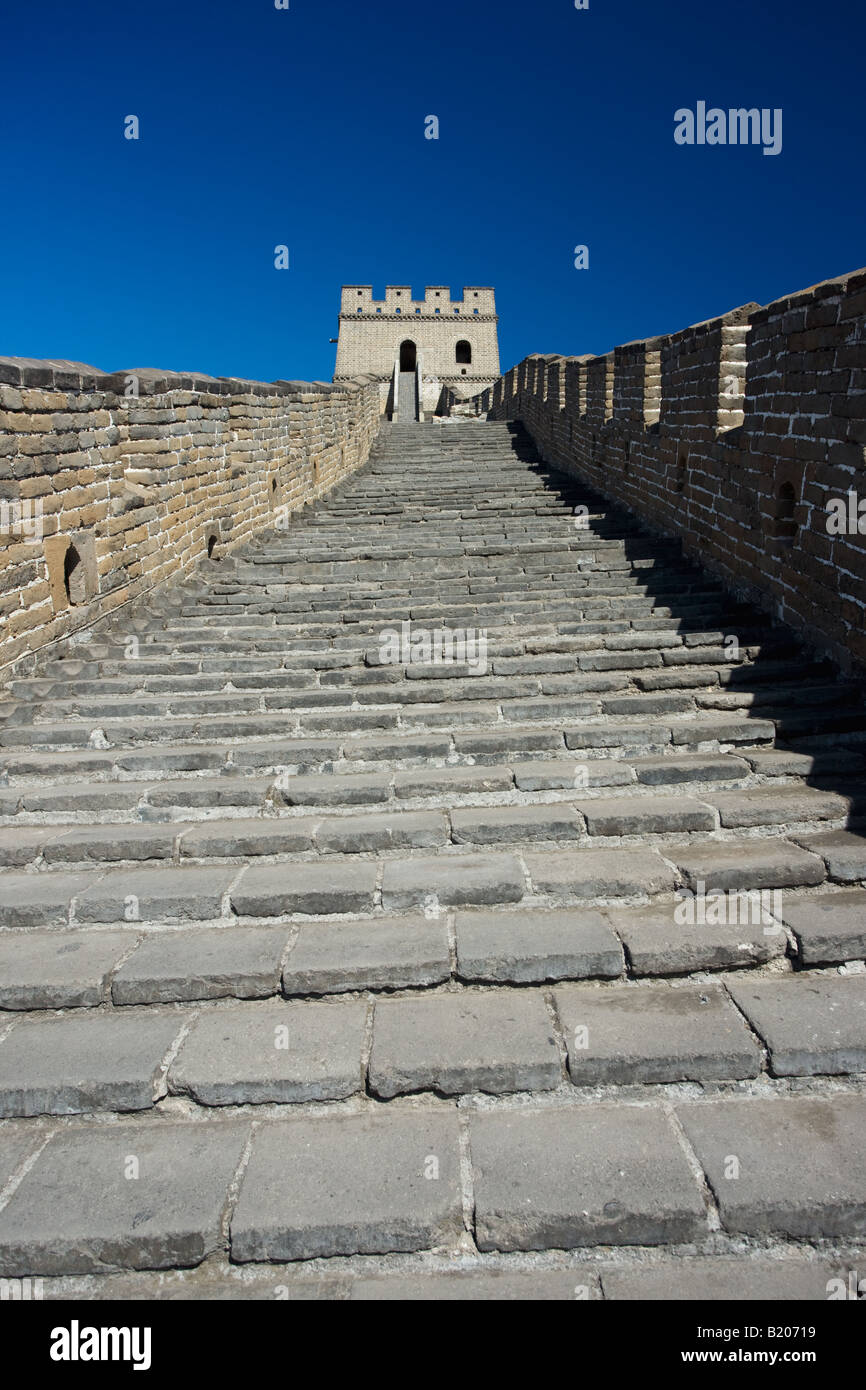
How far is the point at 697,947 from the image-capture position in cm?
325

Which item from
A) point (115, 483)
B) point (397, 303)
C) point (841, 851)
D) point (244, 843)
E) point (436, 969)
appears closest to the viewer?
point (436, 969)

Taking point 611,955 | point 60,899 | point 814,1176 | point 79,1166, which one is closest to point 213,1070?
point 79,1166

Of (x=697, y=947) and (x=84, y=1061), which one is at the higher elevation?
(x=697, y=947)

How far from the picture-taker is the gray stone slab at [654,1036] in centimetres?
283

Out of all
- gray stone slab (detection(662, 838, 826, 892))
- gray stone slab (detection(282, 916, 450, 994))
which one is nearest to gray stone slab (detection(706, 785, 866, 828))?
gray stone slab (detection(662, 838, 826, 892))

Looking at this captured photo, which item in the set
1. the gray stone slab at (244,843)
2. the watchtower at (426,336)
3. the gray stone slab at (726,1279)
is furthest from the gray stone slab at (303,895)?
the watchtower at (426,336)

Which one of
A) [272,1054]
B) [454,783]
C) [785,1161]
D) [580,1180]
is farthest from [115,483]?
[785,1161]

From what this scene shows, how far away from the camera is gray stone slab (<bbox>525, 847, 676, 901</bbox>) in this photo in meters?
3.62

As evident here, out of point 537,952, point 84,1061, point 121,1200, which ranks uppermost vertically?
point 537,952

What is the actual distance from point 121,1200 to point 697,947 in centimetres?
213

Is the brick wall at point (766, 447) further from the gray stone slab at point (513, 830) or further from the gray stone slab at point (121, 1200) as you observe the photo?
the gray stone slab at point (121, 1200)

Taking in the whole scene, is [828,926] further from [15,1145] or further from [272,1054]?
[15,1145]

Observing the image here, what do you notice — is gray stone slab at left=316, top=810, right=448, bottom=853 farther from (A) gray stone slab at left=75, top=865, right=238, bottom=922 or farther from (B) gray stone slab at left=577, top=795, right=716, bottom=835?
(B) gray stone slab at left=577, top=795, right=716, bottom=835
